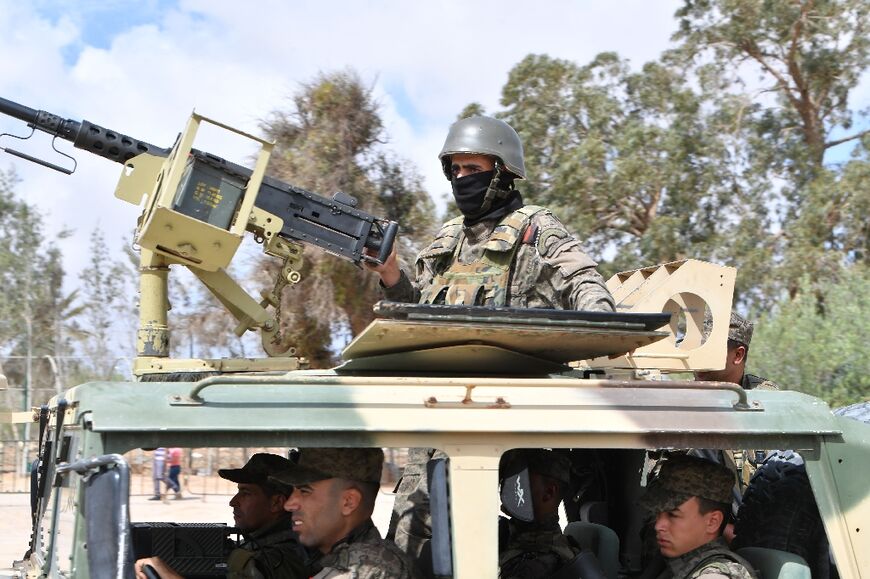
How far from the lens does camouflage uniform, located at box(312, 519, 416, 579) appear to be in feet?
9.60

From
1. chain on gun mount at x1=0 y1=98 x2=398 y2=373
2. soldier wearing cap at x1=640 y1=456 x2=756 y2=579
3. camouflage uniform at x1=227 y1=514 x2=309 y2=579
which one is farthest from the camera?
chain on gun mount at x1=0 y1=98 x2=398 y2=373

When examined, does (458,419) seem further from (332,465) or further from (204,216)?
(204,216)

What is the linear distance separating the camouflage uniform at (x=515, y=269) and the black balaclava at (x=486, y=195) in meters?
0.04

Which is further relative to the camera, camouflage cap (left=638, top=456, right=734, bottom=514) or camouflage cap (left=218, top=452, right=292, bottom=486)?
camouflage cap (left=218, top=452, right=292, bottom=486)

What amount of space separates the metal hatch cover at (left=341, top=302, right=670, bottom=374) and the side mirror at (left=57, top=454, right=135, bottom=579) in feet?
2.29

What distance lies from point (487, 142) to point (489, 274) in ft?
1.67

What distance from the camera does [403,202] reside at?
1559 cm

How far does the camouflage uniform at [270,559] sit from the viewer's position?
10.9ft

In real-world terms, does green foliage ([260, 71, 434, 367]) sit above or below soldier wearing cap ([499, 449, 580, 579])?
above

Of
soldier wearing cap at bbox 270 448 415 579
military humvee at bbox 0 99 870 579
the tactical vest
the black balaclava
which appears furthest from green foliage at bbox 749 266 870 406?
soldier wearing cap at bbox 270 448 415 579

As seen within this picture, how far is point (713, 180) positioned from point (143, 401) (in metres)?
16.5

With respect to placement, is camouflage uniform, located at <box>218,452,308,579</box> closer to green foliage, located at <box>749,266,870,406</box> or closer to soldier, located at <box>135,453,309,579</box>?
soldier, located at <box>135,453,309,579</box>

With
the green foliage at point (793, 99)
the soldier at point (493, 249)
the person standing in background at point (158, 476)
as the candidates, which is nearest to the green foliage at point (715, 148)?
the green foliage at point (793, 99)

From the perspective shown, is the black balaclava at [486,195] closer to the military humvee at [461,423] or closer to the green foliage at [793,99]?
the military humvee at [461,423]
